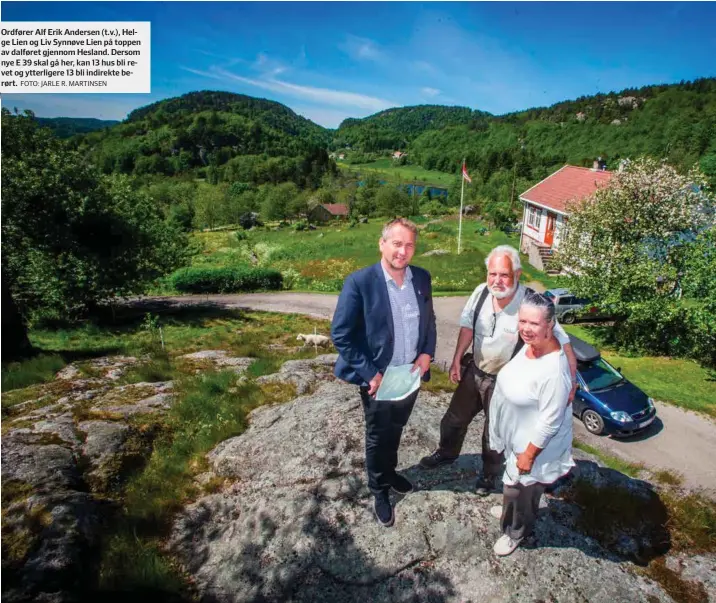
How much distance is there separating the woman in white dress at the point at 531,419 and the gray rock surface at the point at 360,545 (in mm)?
320

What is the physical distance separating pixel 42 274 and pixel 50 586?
56.2 feet

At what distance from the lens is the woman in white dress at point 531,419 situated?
295cm

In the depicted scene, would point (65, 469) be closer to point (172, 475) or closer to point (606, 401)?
point (172, 475)

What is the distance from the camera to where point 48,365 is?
8617 mm

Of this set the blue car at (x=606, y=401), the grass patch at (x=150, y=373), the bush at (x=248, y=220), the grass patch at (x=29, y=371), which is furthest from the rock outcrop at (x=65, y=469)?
the bush at (x=248, y=220)

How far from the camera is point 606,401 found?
10.1 m

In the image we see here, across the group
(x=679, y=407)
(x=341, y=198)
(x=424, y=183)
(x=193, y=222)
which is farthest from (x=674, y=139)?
(x=193, y=222)

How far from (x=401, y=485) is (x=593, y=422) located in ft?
27.6

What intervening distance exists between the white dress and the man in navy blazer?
78 centimetres

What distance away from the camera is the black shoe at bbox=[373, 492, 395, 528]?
12.3ft

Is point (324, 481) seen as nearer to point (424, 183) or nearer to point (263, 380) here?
point (263, 380)

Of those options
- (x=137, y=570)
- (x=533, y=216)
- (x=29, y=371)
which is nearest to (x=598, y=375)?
(x=137, y=570)

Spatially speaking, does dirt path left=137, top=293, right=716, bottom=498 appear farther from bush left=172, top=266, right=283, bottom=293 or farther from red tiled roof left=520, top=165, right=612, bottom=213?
red tiled roof left=520, top=165, right=612, bottom=213

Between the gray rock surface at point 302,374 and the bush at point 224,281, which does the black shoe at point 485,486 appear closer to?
the gray rock surface at point 302,374
